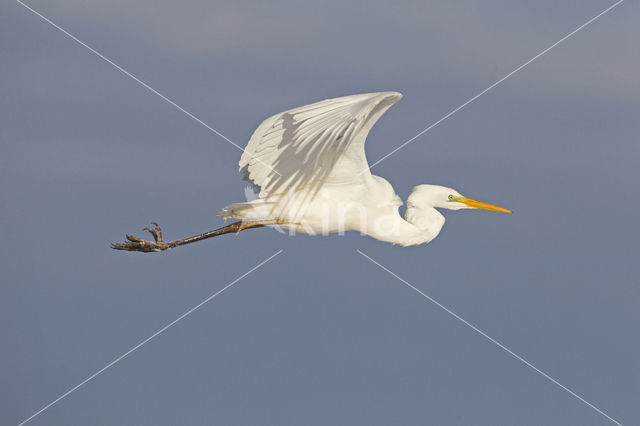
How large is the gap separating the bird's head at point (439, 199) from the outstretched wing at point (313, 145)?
95cm

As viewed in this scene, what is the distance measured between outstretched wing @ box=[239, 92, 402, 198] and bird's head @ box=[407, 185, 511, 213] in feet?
3.13

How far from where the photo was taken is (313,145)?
9.76 meters

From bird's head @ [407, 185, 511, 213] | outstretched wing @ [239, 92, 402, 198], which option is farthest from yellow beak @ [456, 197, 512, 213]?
outstretched wing @ [239, 92, 402, 198]

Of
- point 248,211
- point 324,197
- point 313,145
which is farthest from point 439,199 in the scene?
point 313,145

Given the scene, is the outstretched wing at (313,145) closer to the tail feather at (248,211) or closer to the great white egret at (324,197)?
the great white egret at (324,197)

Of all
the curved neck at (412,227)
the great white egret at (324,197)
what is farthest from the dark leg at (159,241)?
the curved neck at (412,227)

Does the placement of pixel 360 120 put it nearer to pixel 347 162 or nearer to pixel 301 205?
pixel 347 162

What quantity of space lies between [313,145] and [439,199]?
3.05 m

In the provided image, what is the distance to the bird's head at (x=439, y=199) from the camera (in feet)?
40.2

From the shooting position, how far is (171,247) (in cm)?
1263

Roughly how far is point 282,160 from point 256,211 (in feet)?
4.42

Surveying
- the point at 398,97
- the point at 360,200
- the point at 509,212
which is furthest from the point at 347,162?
the point at 509,212

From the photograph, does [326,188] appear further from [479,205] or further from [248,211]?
[479,205]

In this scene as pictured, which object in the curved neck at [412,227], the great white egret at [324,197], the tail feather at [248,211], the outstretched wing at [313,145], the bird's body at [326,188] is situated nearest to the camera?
the outstretched wing at [313,145]
